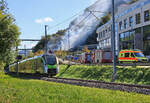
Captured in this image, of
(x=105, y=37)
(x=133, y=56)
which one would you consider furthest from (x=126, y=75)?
(x=105, y=37)

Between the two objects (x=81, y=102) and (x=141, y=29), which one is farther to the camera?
(x=141, y=29)

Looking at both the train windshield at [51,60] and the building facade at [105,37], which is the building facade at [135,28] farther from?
the train windshield at [51,60]

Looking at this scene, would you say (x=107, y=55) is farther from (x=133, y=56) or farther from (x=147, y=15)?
(x=147, y=15)

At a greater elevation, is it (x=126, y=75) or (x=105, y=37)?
(x=105, y=37)

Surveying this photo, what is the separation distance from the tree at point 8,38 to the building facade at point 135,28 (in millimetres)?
23668

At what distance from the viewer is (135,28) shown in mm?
40250

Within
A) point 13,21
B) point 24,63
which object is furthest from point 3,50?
point 24,63

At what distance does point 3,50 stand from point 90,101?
16.4 m

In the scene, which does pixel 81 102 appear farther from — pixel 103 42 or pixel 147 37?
pixel 103 42

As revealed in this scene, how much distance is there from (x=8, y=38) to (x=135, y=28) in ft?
86.3

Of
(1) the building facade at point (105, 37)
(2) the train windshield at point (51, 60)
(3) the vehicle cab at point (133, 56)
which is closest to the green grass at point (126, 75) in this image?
(2) the train windshield at point (51, 60)

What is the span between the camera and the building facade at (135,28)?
36938 millimetres

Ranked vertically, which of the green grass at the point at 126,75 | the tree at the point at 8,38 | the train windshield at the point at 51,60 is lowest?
the green grass at the point at 126,75

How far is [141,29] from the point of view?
38.4m
